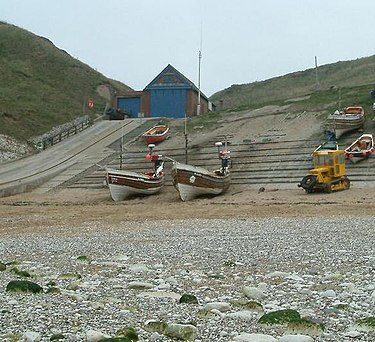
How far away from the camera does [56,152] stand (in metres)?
47.3

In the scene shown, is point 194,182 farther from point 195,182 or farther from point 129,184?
point 129,184

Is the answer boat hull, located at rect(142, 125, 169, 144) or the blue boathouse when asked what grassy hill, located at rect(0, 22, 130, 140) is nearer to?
the blue boathouse

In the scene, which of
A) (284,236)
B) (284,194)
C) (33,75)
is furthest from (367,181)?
(33,75)

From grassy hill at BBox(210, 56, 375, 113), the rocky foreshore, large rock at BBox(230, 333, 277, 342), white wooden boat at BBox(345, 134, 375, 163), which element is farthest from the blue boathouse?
large rock at BBox(230, 333, 277, 342)

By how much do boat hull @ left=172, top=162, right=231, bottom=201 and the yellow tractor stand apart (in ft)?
14.4

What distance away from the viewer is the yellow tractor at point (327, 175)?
2833 cm

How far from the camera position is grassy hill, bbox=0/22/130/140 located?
176 feet

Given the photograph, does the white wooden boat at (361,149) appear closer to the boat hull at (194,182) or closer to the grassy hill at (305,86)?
the boat hull at (194,182)

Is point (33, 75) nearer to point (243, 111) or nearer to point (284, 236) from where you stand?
point (243, 111)

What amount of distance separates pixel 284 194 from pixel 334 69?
62.8 metres

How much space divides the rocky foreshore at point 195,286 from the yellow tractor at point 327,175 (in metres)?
11.2

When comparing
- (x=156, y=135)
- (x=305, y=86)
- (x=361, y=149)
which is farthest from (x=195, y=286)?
(x=305, y=86)

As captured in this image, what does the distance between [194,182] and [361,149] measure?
30.5ft

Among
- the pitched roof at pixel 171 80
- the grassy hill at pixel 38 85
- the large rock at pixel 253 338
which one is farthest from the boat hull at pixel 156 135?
the large rock at pixel 253 338
